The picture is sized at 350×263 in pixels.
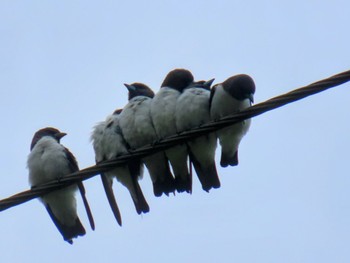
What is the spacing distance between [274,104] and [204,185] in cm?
259

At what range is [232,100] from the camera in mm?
9281

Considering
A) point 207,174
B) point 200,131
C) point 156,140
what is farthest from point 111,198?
point 200,131

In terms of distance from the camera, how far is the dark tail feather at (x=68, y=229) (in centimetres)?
1023

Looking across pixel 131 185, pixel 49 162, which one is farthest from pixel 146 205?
pixel 49 162

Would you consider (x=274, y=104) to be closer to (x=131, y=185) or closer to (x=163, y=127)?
(x=163, y=127)

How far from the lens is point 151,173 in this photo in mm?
9797

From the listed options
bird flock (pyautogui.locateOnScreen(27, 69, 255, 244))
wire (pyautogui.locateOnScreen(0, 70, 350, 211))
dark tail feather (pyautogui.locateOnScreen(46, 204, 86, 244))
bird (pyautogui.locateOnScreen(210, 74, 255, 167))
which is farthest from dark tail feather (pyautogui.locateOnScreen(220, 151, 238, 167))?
wire (pyautogui.locateOnScreen(0, 70, 350, 211))

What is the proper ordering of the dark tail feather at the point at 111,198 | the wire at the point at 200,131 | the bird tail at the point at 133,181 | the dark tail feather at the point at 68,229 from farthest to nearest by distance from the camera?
the dark tail feather at the point at 68,229 < the bird tail at the point at 133,181 < the dark tail feather at the point at 111,198 < the wire at the point at 200,131

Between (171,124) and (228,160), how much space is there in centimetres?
62

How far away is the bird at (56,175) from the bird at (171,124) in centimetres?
89

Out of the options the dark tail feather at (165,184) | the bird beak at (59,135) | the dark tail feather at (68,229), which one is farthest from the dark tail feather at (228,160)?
the bird beak at (59,135)

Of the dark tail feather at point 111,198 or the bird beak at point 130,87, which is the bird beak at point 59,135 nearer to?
the dark tail feather at point 111,198

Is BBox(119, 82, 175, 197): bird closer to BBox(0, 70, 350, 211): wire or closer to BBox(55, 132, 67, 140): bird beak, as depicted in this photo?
BBox(55, 132, 67, 140): bird beak

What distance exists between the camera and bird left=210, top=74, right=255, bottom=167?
364 inches
